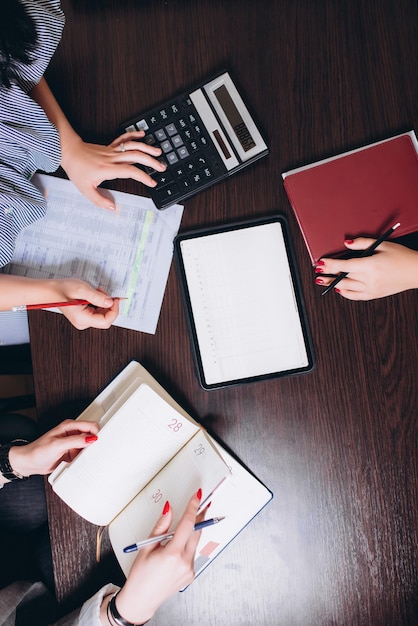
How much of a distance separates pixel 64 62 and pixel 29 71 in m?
0.09

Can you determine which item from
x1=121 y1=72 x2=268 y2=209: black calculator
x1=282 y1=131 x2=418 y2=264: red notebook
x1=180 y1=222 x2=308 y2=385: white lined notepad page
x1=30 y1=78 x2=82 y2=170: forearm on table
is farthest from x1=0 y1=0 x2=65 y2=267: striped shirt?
x1=282 y1=131 x2=418 y2=264: red notebook

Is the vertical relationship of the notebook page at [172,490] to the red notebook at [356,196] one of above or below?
below

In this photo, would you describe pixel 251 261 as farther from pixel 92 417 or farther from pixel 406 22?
pixel 406 22

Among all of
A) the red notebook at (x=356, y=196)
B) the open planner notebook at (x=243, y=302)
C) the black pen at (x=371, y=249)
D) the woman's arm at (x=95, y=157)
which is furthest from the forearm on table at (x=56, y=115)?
the black pen at (x=371, y=249)

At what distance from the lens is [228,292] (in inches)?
27.4

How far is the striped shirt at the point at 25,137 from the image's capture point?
2.12ft

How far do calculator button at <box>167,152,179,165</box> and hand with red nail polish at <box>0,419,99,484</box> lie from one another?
0.38 m

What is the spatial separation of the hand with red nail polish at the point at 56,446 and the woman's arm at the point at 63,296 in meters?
0.14

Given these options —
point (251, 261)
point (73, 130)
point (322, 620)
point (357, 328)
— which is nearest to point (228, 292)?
point (251, 261)

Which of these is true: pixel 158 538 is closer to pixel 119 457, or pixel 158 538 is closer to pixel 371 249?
pixel 119 457

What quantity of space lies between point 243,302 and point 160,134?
269 mm

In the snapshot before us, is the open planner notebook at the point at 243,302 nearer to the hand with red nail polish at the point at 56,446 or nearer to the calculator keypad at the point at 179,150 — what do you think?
the calculator keypad at the point at 179,150

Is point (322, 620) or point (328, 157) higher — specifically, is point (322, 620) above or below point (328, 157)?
below

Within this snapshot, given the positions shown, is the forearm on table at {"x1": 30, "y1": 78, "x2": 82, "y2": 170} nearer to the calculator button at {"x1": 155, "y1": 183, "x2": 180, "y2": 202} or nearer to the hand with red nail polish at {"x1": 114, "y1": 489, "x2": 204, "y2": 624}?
the calculator button at {"x1": 155, "y1": 183, "x2": 180, "y2": 202}
